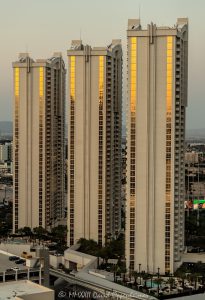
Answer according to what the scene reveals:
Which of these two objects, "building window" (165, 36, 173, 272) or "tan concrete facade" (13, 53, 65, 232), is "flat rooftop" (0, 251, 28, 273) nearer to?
"building window" (165, 36, 173, 272)

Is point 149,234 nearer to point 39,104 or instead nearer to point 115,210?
point 115,210

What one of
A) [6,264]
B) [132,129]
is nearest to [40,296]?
[6,264]

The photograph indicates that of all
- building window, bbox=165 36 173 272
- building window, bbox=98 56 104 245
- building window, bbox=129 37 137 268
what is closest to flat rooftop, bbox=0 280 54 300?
building window, bbox=129 37 137 268

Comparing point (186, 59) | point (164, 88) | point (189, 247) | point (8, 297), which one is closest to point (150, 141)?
point (164, 88)

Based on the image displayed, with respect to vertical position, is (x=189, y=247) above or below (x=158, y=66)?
below

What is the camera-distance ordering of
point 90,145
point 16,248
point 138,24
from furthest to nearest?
1. point 90,145
2. point 16,248
3. point 138,24

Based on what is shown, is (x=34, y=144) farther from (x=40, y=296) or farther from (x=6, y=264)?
(x=40, y=296)
